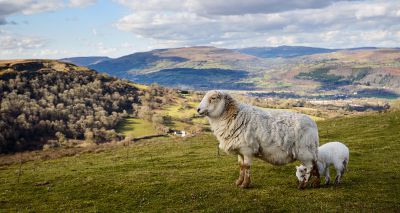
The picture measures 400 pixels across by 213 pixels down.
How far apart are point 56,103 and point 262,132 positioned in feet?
451

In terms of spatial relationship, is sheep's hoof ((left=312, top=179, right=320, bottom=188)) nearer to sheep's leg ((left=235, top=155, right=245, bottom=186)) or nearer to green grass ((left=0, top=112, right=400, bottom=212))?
green grass ((left=0, top=112, right=400, bottom=212))

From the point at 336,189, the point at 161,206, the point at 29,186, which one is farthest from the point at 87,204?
the point at 336,189

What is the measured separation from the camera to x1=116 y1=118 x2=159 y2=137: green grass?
108588 millimetres

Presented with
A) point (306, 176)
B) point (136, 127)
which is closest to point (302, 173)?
point (306, 176)

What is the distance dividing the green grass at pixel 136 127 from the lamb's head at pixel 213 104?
297 ft

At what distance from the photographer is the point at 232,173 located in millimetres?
20516

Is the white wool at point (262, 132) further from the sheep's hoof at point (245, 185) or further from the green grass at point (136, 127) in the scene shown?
the green grass at point (136, 127)

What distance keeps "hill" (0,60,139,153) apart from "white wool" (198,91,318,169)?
88785 millimetres

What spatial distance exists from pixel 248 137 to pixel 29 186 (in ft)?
45.0

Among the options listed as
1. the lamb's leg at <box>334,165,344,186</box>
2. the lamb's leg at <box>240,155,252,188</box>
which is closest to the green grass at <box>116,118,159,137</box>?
the lamb's leg at <box>240,155,252,188</box>

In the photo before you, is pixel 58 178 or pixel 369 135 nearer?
pixel 58 178

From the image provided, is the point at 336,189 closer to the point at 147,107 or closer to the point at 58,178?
the point at 58,178

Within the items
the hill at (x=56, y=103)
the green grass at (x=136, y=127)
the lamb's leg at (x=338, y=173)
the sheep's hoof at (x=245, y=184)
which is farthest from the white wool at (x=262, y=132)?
the green grass at (x=136, y=127)

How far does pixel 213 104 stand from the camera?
51.3 feet
